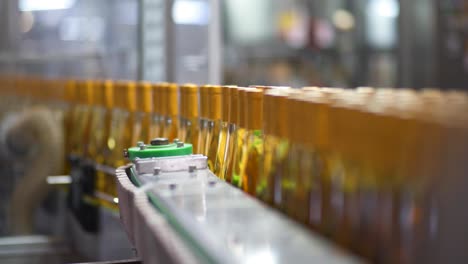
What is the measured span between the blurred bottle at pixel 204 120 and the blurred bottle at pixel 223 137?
0.29ft

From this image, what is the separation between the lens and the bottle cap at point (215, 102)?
158 centimetres

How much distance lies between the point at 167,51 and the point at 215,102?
7.72 ft

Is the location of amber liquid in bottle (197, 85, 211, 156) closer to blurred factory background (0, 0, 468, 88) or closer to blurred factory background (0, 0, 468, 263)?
blurred factory background (0, 0, 468, 263)

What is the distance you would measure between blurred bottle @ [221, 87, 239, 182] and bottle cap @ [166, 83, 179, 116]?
47 centimetres

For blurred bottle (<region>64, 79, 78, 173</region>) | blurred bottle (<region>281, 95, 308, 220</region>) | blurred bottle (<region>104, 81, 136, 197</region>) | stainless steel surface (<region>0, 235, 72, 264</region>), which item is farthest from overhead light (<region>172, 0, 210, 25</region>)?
blurred bottle (<region>281, 95, 308, 220</region>)

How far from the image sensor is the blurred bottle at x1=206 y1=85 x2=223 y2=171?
5.13 ft

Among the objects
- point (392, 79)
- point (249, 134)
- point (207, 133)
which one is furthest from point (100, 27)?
point (249, 134)

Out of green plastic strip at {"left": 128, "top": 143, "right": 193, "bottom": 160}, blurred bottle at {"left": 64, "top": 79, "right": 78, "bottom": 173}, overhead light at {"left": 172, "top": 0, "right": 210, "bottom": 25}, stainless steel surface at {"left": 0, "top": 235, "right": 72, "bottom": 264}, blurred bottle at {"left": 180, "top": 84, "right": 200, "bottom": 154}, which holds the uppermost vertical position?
overhead light at {"left": 172, "top": 0, "right": 210, "bottom": 25}

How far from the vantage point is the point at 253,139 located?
4.40 ft

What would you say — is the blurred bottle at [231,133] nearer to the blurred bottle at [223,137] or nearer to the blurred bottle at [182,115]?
the blurred bottle at [223,137]

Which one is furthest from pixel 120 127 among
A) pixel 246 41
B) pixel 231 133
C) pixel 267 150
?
pixel 246 41

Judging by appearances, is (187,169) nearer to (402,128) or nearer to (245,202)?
(245,202)

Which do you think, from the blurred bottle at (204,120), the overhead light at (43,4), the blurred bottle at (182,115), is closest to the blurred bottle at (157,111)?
the blurred bottle at (182,115)

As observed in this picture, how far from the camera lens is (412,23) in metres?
4.00
